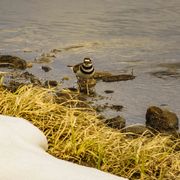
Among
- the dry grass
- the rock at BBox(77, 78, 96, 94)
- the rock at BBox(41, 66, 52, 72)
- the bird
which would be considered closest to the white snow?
the dry grass

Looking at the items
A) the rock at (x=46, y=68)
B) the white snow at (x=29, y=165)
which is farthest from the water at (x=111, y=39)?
the white snow at (x=29, y=165)

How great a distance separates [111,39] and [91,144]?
12.6 m

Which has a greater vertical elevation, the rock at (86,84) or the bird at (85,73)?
the bird at (85,73)

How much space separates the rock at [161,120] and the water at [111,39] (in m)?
0.36

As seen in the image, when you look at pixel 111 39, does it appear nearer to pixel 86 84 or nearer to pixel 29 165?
pixel 86 84

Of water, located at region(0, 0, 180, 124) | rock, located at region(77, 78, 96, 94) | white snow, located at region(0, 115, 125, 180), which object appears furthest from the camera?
water, located at region(0, 0, 180, 124)

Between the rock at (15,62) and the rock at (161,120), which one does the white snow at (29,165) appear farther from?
the rock at (15,62)

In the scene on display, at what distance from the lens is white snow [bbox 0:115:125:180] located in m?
2.74

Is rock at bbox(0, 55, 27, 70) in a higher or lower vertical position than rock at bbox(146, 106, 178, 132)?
higher

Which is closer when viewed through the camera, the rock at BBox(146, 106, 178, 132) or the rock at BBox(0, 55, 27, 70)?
the rock at BBox(146, 106, 178, 132)

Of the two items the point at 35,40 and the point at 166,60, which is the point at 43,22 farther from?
the point at 166,60

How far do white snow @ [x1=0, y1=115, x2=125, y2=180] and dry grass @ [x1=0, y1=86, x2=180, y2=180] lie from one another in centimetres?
81

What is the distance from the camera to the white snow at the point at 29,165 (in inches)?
108

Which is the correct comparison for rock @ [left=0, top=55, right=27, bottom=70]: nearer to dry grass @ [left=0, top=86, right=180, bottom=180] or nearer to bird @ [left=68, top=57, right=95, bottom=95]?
bird @ [left=68, top=57, right=95, bottom=95]
